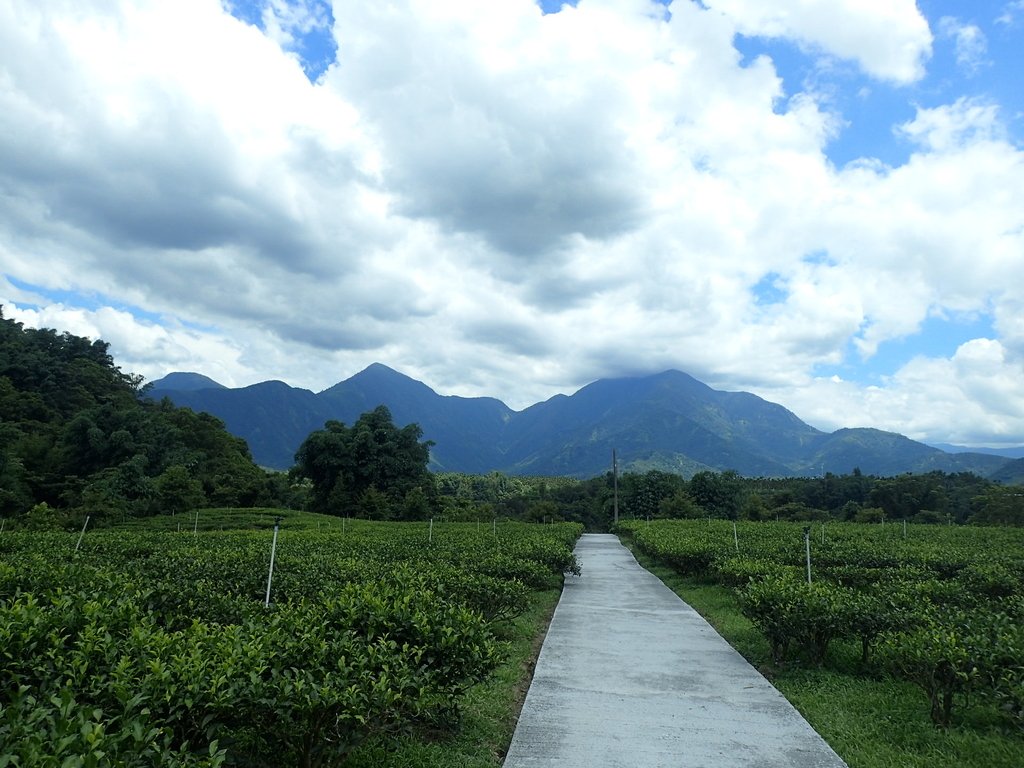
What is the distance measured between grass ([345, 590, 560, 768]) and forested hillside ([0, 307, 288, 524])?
79.2 ft

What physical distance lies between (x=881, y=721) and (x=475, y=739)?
3.27m

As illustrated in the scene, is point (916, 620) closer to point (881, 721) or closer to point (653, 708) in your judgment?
point (881, 721)

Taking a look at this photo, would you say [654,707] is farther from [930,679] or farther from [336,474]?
[336,474]

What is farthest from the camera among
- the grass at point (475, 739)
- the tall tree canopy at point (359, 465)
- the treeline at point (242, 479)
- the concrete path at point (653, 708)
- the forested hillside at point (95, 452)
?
the tall tree canopy at point (359, 465)

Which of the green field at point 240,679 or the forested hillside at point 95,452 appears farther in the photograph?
the forested hillside at point 95,452

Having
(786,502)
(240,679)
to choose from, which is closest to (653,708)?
(240,679)

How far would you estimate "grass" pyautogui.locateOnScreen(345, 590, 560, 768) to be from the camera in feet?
12.8

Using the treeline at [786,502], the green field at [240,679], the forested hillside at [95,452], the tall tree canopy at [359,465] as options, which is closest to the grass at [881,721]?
the green field at [240,679]

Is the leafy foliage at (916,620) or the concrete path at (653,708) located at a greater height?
the leafy foliage at (916,620)

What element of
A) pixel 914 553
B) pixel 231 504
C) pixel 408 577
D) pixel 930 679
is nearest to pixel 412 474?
pixel 231 504

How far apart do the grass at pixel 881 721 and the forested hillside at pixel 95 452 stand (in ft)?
86.3

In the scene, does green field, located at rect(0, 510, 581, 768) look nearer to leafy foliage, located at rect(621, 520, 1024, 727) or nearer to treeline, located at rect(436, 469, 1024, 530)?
leafy foliage, located at rect(621, 520, 1024, 727)

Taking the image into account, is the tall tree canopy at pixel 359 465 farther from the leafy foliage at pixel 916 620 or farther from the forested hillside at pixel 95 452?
the leafy foliage at pixel 916 620

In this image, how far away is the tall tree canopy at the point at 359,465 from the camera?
43.6m
